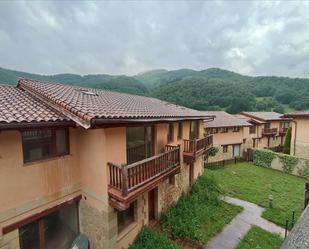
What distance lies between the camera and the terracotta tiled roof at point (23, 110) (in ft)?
18.0

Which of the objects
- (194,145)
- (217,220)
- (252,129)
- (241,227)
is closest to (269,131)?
(252,129)

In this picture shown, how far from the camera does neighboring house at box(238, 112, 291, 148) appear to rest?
110 feet

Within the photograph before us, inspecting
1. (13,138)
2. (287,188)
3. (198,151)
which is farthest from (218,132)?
(13,138)

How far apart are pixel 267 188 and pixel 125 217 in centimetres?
1468

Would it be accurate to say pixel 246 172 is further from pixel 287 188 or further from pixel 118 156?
pixel 118 156

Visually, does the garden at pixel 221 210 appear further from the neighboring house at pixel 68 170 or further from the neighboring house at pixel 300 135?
the neighboring house at pixel 300 135

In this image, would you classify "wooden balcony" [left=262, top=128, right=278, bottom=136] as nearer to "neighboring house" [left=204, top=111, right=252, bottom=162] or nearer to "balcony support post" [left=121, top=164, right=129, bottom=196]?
"neighboring house" [left=204, top=111, right=252, bottom=162]

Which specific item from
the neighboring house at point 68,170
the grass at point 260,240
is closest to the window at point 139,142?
the neighboring house at point 68,170

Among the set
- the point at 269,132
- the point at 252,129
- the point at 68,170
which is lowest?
the point at 269,132

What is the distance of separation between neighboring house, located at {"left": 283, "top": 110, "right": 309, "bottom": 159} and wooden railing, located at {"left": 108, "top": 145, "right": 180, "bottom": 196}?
21.9 metres

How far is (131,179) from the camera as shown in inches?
275

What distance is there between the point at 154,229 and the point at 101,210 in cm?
404

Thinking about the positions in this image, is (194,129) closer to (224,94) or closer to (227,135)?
(227,135)

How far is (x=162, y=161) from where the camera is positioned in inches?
354
